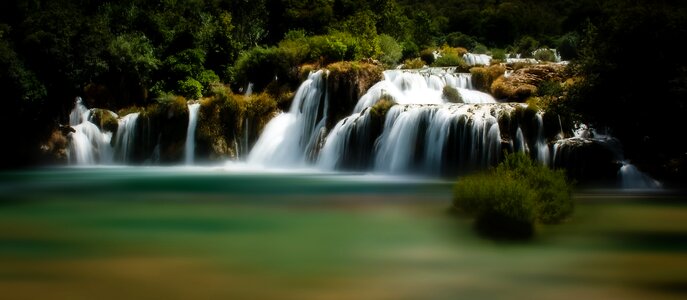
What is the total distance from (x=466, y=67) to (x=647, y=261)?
2743cm

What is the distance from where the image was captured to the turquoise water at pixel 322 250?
8.23 metres

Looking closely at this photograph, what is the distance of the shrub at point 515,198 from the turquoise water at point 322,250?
0.41 m

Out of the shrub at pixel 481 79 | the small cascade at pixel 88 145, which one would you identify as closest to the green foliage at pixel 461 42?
the shrub at pixel 481 79

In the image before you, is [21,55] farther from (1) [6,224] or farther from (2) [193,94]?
(1) [6,224]

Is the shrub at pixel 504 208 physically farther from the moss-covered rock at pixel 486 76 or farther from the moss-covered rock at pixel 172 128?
the moss-covered rock at pixel 172 128

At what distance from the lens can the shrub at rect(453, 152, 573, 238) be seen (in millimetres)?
11430

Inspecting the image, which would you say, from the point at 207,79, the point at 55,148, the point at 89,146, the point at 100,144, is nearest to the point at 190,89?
the point at 207,79

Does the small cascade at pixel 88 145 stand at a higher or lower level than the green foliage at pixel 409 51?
lower

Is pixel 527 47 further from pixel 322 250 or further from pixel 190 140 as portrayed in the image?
pixel 322 250

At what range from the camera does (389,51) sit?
5012 centimetres

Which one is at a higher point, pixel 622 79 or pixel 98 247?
pixel 622 79

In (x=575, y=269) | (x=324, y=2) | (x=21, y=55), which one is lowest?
(x=575, y=269)

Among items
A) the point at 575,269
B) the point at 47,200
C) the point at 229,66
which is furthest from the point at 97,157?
the point at 575,269

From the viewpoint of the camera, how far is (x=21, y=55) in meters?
31.1
